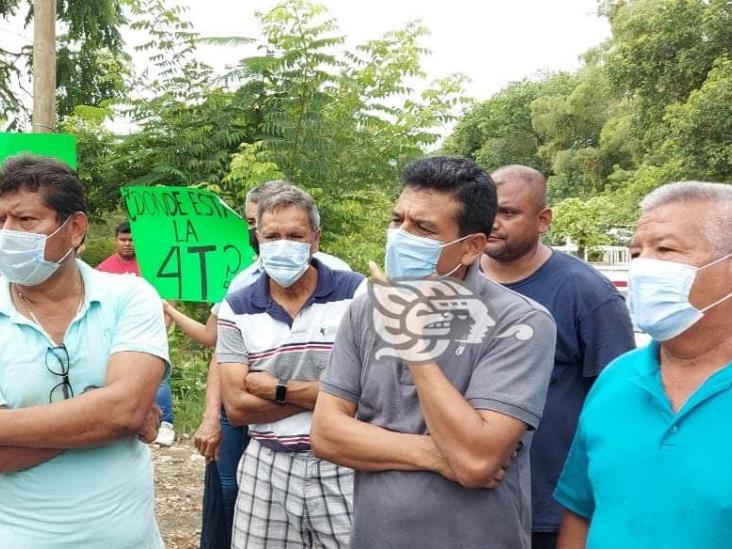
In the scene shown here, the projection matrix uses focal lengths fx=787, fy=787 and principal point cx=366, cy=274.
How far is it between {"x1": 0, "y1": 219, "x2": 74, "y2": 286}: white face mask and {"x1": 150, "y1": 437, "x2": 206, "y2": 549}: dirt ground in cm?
283

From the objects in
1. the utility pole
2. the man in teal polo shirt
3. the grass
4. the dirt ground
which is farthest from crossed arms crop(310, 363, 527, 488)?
the grass

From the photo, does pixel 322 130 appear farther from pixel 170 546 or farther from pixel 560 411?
pixel 560 411

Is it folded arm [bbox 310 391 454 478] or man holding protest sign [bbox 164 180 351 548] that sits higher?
folded arm [bbox 310 391 454 478]

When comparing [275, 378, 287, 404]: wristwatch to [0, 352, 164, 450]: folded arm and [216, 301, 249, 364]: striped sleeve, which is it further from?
[0, 352, 164, 450]: folded arm

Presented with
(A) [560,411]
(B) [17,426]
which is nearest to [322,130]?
(A) [560,411]

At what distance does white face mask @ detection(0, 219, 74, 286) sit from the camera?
7.19ft

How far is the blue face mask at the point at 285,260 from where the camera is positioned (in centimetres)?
296

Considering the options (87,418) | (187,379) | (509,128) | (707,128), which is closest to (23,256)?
(87,418)

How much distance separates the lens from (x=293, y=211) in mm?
3113

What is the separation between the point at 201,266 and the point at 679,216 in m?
3.09

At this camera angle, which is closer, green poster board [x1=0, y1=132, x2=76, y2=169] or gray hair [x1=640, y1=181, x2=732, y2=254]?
gray hair [x1=640, y1=181, x2=732, y2=254]

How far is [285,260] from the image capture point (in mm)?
2971

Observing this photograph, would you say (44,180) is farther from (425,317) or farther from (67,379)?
(425,317)

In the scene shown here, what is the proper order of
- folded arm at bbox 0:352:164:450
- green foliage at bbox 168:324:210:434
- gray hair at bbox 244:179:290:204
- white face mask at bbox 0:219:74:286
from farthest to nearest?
green foliage at bbox 168:324:210:434 → gray hair at bbox 244:179:290:204 → white face mask at bbox 0:219:74:286 → folded arm at bbox 0:352:164:450
